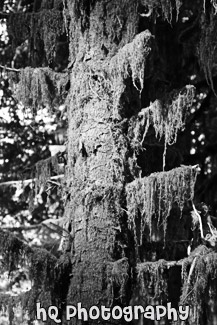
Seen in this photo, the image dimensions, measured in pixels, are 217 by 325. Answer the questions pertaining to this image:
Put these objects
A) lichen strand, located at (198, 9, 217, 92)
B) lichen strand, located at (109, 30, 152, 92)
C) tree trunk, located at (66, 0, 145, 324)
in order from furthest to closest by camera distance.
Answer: lichen strand, located at (198, 9, 217, 92)
lichen strand, located at (109, 30, 152, 92)
tree trunk, located at (66, 0, 145, 324)

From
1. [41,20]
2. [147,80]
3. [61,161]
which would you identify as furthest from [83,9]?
[61,161]

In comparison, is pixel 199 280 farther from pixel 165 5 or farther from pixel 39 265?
pixel 165 5

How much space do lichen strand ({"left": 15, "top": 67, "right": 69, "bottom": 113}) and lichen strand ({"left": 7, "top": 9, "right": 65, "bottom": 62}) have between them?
0.36 meters

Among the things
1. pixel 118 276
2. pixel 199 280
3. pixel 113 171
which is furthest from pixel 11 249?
pixel 199 280

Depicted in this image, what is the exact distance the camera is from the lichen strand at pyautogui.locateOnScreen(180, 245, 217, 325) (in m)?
4.21

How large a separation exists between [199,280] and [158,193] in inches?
26.6

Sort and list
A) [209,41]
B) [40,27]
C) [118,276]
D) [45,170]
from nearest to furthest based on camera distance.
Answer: [118,276] < [209,41] < [40,27] < [45,170]

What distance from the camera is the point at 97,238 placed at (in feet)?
14.5

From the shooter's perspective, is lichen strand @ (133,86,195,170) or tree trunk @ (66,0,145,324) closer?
tree trunk @ (66,0,145,324)

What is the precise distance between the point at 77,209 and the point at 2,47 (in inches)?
173

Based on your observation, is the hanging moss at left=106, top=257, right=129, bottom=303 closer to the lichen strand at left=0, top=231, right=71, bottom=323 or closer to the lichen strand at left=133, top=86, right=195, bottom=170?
the lichen strand at left=0, top=231, right=71, bottom=323

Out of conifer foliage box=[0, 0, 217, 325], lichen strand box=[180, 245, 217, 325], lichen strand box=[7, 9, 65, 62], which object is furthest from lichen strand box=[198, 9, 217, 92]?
lichen strand box=[180, 245, 217, 325]

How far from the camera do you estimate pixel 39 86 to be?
16.5 feet

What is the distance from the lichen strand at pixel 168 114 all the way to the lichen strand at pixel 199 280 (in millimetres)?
861
